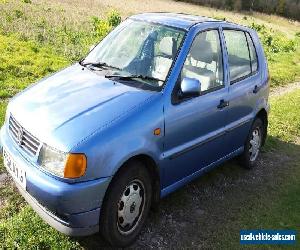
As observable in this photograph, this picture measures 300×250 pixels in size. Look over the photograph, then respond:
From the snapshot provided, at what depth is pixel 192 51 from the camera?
477cm

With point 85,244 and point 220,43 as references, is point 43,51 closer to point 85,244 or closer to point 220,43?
point 220,43

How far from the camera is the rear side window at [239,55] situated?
5453 millimetres

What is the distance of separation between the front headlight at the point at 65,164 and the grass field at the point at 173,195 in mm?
883

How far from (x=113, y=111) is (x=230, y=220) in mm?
2068

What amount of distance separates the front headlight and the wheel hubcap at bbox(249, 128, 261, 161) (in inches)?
137

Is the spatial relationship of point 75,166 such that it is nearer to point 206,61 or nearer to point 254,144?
point 206,61

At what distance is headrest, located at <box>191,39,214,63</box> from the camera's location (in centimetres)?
482

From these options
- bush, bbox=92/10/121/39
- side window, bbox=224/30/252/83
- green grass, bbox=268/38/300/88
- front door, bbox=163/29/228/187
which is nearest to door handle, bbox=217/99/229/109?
front door, bbox=163/29/228/187

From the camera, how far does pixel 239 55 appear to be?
5734 millimetres

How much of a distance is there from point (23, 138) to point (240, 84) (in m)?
2.89

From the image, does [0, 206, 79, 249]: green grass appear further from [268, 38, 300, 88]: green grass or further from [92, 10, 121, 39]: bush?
[92, 10, 121, 39]: bush

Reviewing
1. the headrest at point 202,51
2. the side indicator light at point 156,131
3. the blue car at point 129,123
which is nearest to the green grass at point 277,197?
the blue car at point 129,123

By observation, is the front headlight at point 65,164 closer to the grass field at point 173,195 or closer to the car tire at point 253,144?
the grass field at point 173,195

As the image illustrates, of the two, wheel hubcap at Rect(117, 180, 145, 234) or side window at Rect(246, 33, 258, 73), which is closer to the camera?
wheel hubcap at Rect(117, 180, 145, 234)
